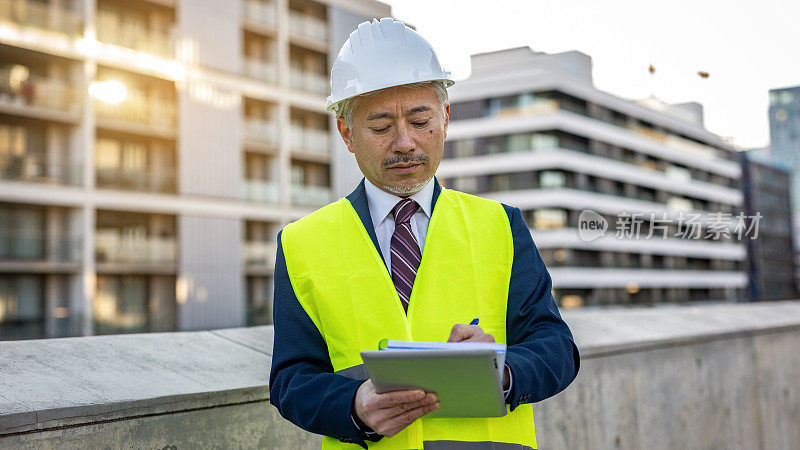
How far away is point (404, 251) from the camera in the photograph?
2.10 m

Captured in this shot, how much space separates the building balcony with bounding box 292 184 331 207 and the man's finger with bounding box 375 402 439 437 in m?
33.5

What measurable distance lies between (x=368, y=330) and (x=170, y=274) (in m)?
30.5

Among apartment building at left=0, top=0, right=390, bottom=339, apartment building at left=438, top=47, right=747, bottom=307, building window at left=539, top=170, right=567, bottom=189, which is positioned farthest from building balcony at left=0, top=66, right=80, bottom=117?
building window at left=539, top=170, right=567, bottom=189

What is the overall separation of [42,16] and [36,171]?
207 inches

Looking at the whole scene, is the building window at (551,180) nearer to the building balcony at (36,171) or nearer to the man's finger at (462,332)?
the building balcony at (36,171)

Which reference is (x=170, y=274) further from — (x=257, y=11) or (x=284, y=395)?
(x=284, y=395)

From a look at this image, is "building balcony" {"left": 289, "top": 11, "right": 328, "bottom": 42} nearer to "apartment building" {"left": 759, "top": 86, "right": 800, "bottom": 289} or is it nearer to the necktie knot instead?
the necktie knot

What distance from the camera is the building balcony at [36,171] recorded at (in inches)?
1041

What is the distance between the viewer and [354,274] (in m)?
2.03

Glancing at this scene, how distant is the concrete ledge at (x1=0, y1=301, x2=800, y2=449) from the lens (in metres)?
2.40

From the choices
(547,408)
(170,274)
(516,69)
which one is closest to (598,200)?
(516,69)

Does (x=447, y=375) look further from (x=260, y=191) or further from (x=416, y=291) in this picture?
(x=260, y=191)

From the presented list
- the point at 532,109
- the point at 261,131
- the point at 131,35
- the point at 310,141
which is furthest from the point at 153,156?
the point at 532,109

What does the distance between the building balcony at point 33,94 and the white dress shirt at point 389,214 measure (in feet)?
90.5
